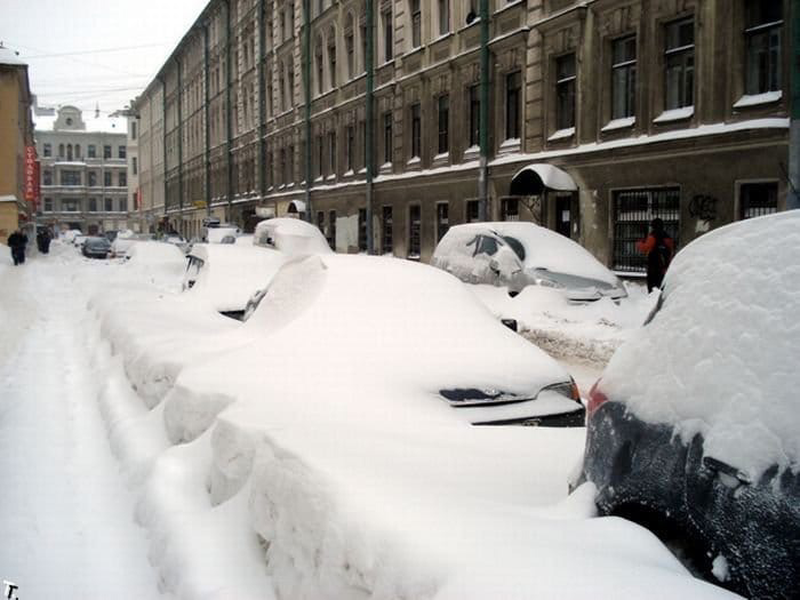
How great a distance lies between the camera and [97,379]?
9.20m

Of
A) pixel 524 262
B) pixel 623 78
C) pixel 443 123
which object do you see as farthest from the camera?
pixel 443 123

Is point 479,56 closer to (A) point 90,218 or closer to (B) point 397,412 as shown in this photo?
(B) point 397,412

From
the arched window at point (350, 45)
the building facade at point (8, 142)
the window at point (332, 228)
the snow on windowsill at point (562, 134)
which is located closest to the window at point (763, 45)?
the snow on windowsill at point (562, 134)

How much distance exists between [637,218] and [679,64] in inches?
121

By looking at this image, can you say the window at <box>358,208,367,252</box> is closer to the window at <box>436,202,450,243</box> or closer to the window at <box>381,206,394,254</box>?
the window at <box>381,206,394,254</box>

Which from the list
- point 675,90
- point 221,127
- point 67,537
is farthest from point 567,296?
point 221,127

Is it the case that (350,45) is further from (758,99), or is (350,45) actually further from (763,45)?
(758,99)

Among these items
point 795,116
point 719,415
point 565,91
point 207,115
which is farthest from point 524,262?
point 207,115

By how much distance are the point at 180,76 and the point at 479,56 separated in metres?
A: 46.2

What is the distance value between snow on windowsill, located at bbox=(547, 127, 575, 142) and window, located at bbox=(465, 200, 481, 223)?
3523 millimetres

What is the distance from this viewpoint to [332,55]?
110ft

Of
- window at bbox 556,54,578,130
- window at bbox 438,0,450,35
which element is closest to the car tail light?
window at bbox 556,54,578,130

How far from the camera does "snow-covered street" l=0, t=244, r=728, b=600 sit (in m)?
2.63

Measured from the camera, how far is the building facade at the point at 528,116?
1505 cm
